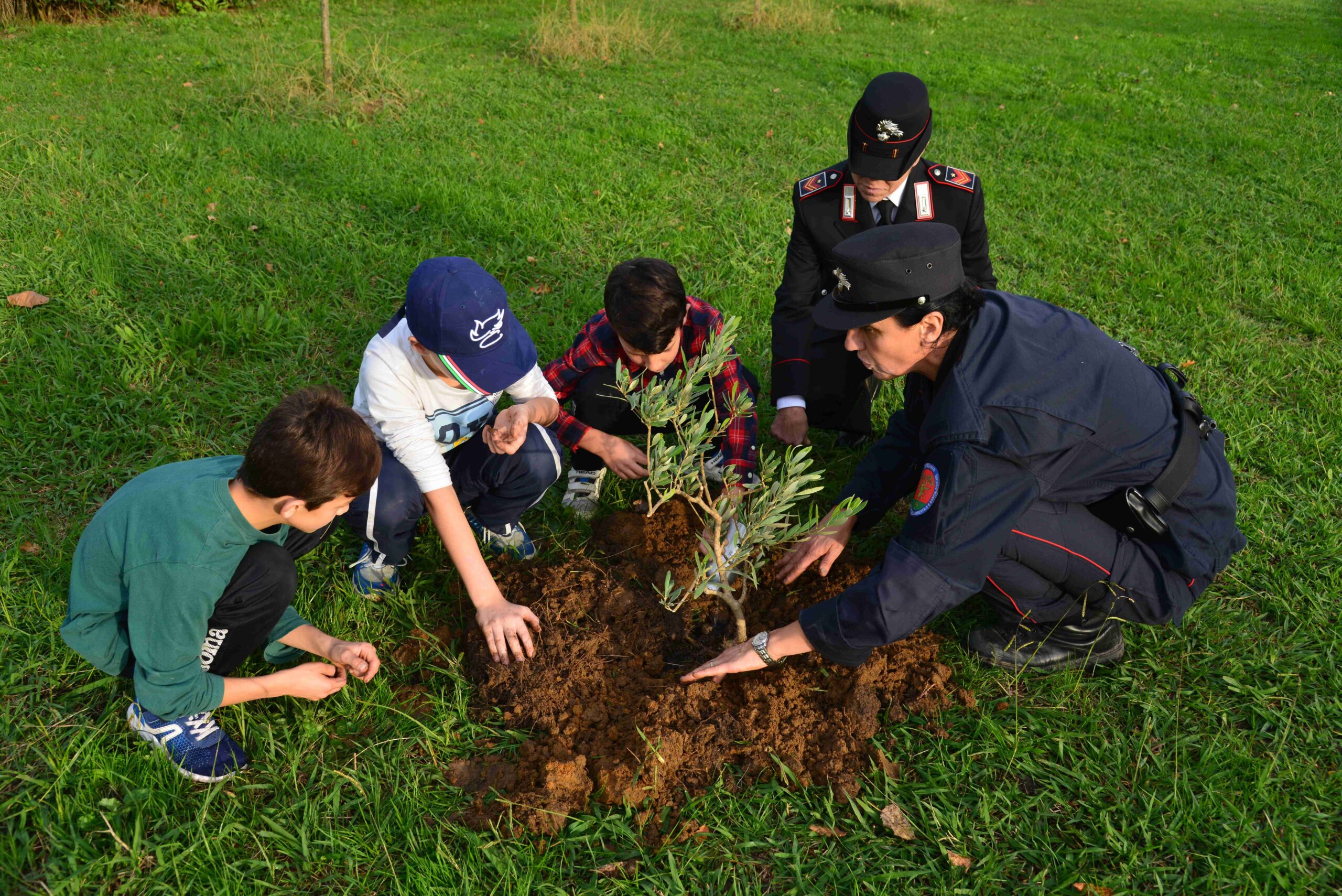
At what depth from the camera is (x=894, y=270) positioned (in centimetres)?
218

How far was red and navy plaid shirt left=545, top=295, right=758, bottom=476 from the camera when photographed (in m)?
3.34

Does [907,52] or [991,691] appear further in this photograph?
[907,52]

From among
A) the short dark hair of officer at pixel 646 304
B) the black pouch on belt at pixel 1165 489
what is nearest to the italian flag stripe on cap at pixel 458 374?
the short dark hair of officer at pixel 646 304

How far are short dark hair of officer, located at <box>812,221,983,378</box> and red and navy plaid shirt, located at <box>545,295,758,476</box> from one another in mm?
990

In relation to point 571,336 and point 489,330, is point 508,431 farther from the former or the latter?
point 571,336

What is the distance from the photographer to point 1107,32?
1330 centimetres

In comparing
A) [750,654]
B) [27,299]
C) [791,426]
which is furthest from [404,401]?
[27,299]

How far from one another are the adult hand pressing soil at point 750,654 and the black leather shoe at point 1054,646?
0.80 meters

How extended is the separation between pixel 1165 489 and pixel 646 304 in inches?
73.4

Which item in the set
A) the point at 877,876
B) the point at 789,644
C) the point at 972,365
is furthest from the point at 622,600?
the point at 972,365

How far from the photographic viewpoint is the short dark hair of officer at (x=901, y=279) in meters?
2.19

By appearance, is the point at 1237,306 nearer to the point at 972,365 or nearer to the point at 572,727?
the point at 972,365

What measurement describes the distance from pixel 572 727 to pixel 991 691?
146cm

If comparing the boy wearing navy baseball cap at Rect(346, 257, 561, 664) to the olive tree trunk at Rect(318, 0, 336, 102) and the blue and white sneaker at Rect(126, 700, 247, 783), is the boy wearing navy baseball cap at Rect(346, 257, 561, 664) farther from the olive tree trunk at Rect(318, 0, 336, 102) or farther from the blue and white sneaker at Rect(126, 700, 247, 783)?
the olive tree trunk at Rect(318, 0, 336, 102)
